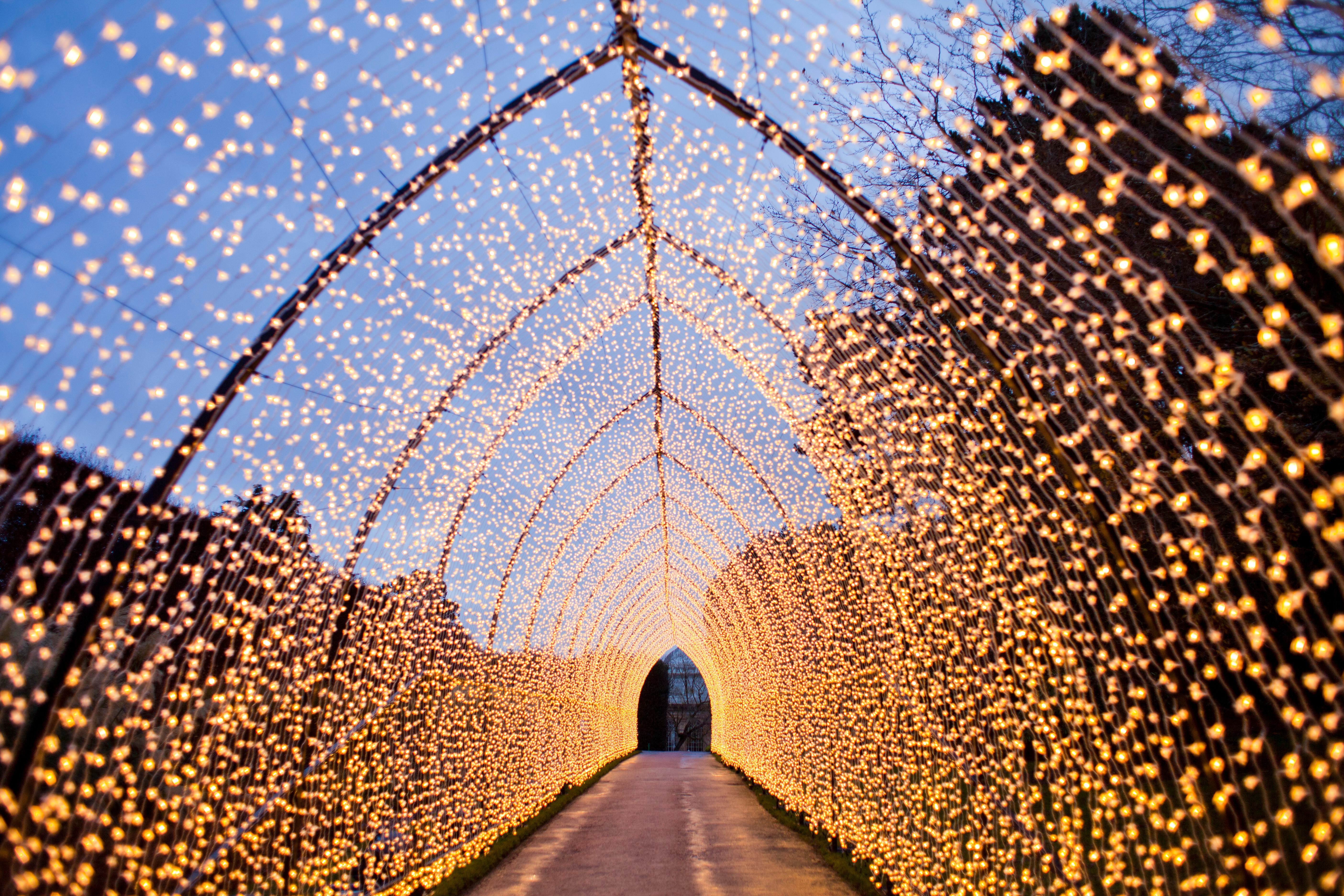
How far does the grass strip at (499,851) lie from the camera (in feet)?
22.8

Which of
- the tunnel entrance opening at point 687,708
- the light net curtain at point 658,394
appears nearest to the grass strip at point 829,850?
the light net curtain at point 658,394

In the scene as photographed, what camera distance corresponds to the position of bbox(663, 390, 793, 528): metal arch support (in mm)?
9523

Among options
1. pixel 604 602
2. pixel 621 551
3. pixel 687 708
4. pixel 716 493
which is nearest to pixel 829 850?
pixel 716 493

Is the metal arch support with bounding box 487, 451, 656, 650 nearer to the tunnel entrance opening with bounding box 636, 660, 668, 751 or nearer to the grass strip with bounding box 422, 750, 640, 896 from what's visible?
the grass strip with bounding box 422, 750, 640, 896

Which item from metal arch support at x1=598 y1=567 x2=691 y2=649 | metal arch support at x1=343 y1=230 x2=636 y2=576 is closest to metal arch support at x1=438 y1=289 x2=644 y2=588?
metal arch support at x1=343 y1=230 x2=636 y2=576

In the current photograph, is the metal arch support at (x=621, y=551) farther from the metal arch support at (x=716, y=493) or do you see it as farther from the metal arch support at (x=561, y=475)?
the metal arch support at (x=561, y=475)

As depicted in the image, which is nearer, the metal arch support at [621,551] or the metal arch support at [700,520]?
the metal arch support at [700,520]

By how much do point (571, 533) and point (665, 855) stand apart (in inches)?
194

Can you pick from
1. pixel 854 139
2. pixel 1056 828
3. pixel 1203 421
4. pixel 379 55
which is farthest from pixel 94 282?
pixel 1056 828

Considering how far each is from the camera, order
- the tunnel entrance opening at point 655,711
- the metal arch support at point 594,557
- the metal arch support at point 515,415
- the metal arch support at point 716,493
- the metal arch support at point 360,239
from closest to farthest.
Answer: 1. the metal arch support at point 360,239
2. the metal arch support at point 515,415
3. the metal arch support at point 716,493
4. the metal arch support at point 594,557
5. the tunnel entrance opening at point 655,711

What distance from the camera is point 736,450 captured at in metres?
9.83

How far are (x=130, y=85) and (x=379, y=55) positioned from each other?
119 centimetres

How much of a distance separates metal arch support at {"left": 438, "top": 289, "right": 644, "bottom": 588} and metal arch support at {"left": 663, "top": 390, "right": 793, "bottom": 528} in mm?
2009

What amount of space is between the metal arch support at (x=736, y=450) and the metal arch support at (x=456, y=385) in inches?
122
